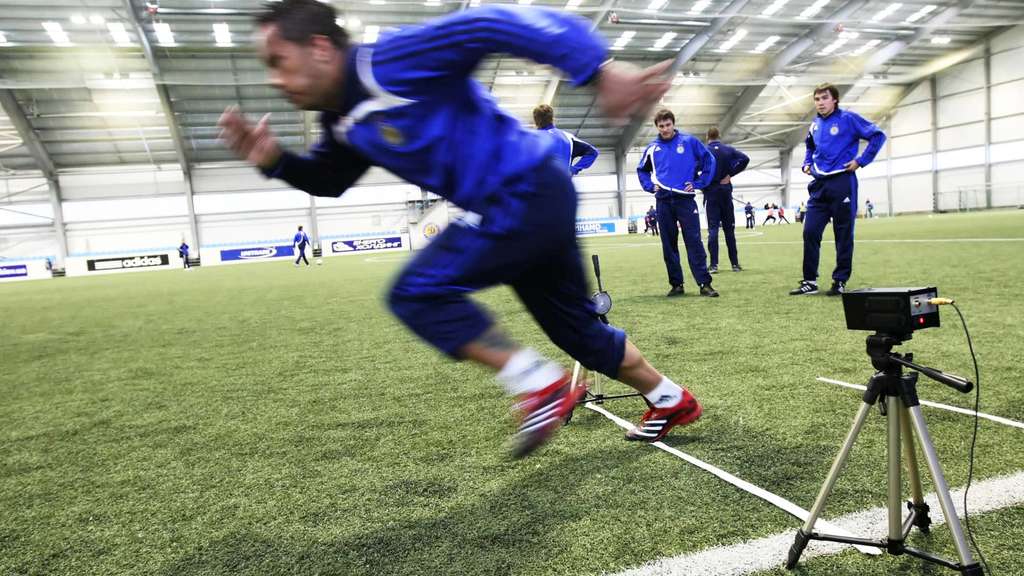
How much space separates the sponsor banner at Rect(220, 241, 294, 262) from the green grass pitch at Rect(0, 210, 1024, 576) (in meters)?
31.2

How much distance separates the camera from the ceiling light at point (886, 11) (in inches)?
1135

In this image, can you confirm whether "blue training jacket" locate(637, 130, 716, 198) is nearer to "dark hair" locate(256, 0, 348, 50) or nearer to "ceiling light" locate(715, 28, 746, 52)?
"dark hair" locate(256, 0, 348, 50)

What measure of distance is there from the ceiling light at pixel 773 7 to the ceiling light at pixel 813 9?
1.19 metres

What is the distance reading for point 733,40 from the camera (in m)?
30.9

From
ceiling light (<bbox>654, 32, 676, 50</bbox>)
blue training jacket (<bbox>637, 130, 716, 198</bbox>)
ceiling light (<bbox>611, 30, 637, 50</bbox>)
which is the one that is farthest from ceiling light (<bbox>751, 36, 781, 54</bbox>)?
blue training jacket (<bbox>637, 130, 716, 198</bbox>)

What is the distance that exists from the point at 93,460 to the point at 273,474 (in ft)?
3.27

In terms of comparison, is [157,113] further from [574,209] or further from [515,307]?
[574,209]

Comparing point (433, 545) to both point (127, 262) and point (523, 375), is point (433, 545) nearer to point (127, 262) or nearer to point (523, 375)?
point (523, 375)

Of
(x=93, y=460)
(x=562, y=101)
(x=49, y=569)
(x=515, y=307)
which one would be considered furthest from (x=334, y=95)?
(x=562, y=101)

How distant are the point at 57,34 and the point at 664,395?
98.8 feet

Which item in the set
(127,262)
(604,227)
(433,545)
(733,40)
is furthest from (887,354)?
(127,262)

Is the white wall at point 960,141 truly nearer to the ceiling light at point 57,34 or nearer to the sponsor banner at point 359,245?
the sponsor banner at point 359,245

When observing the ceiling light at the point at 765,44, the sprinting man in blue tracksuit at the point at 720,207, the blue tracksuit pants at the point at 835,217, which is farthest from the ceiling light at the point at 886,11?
the blue tracksuit pants at the point at 835,217

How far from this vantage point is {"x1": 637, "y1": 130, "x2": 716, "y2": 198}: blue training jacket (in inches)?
289
